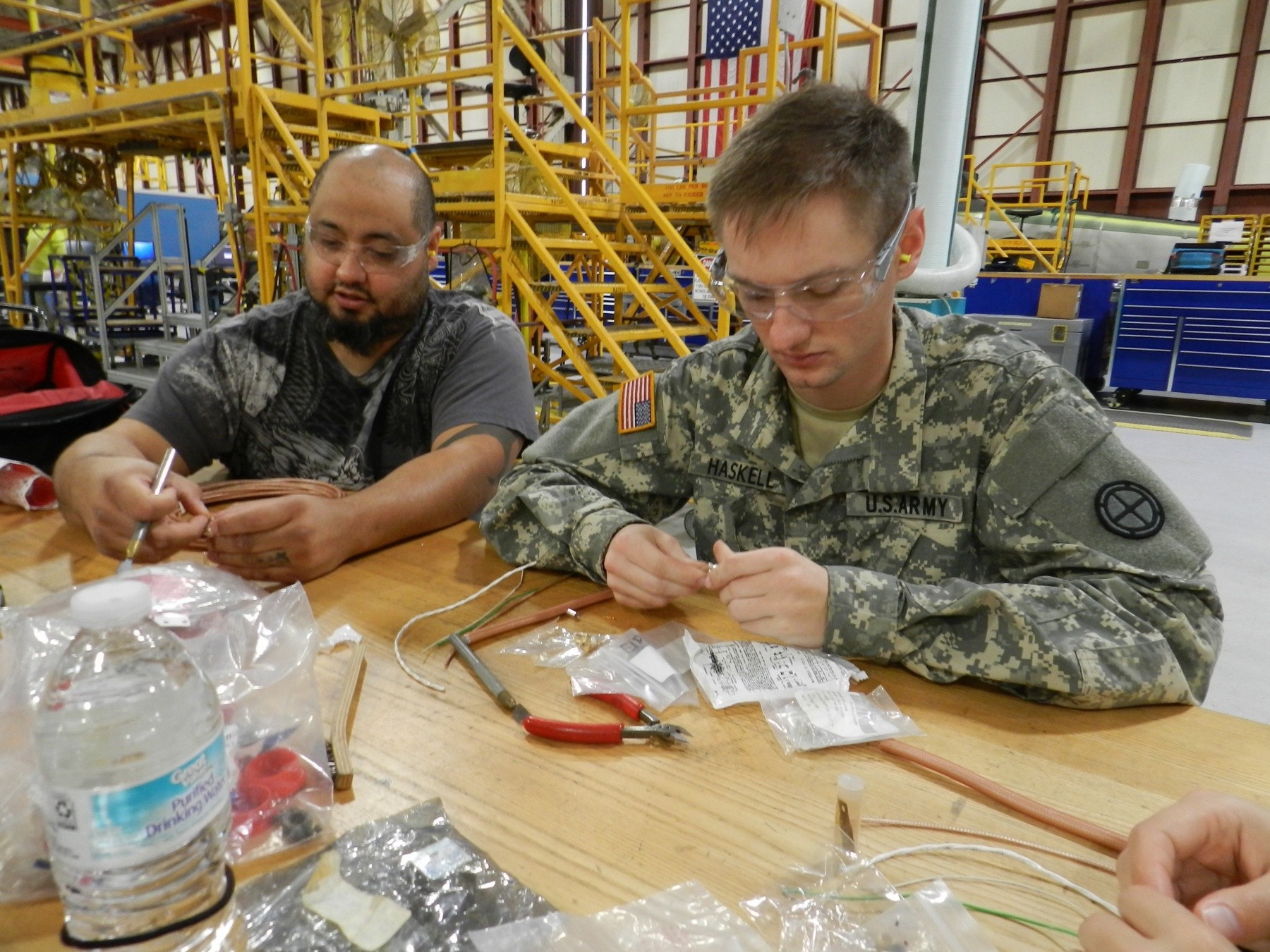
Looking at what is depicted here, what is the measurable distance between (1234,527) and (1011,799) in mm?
3990

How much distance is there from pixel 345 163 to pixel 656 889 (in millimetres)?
1673

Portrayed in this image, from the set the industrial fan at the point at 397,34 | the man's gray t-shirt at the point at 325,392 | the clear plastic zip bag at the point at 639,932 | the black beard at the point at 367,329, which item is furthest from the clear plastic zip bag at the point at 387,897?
the industrial fan at the point at 397,34

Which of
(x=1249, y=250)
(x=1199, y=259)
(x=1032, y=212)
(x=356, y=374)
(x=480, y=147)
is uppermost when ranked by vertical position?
(x=1032, y=212)

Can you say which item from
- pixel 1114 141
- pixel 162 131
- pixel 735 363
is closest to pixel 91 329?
pixel 162 131

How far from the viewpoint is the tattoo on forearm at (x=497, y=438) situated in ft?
5.54

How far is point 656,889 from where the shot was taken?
62 cm

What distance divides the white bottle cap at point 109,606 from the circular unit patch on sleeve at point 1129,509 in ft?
3.55

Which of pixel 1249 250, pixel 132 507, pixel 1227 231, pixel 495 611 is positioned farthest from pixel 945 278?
pixel 1249 250

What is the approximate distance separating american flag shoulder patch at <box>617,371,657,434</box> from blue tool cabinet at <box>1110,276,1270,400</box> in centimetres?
687

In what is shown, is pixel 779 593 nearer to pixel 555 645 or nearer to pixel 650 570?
pixel 650 570

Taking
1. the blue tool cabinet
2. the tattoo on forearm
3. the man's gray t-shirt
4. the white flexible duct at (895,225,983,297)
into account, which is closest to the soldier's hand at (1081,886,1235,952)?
the tattoo on forearm

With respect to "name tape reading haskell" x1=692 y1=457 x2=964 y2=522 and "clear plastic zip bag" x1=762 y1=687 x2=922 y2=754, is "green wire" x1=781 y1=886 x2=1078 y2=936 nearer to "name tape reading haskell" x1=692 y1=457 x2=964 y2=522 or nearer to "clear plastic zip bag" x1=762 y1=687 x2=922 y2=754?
"clear plastic zip bag" x1=762 y1=687 x2=922 y2=754

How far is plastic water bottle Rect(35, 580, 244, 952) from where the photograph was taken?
480 mm

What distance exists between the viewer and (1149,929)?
1.71 ft
